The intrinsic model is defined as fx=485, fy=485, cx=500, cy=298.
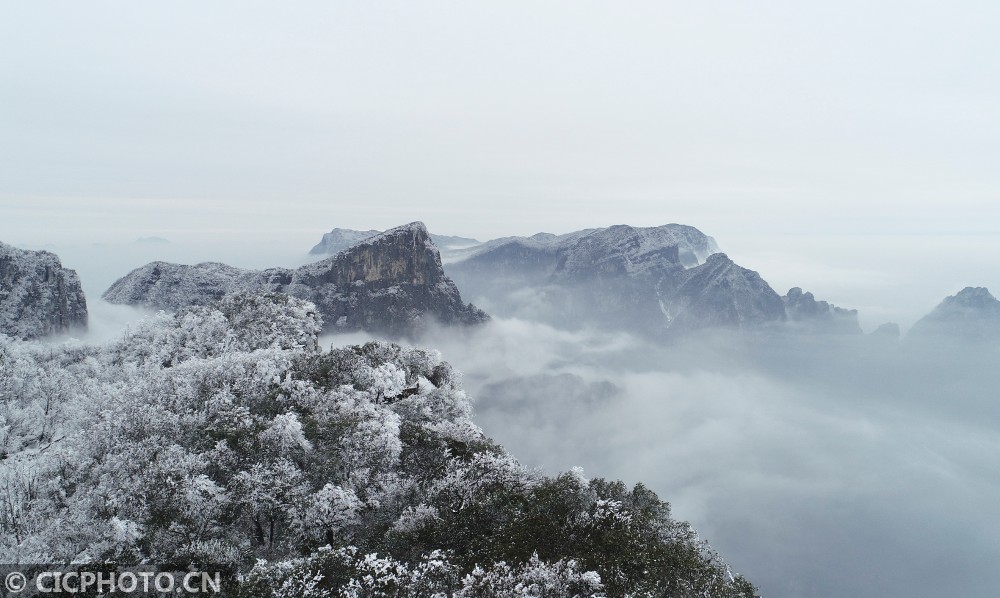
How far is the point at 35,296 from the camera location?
14800 cm

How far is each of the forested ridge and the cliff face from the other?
118074 mm

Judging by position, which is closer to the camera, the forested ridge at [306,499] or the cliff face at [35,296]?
the forested ridge at [306,499]

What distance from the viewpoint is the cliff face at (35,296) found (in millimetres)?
138625

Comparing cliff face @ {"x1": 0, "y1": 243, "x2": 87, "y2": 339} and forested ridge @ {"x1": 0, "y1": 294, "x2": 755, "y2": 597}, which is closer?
forested ridge @ {"x1": 0, "y1": 294, "x2": 755, "y2": 597}

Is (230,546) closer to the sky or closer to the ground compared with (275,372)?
closer to the ground

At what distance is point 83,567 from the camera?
24.2m

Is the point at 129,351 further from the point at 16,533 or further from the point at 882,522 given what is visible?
the point at 882,522

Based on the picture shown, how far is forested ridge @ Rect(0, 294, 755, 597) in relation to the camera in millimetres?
25156

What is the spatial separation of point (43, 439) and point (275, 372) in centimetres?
2428

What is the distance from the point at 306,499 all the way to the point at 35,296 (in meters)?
174

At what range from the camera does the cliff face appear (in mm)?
138625

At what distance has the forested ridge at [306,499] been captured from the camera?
2516cm

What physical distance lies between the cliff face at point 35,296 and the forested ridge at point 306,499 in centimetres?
11807

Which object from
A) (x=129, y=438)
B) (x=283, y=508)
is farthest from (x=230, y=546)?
(x=129, y=438)
